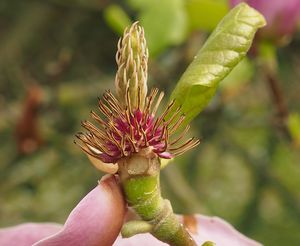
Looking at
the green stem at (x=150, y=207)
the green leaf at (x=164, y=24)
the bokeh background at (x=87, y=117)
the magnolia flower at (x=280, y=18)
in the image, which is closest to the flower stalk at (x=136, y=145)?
the green stem at (x=150, y=207)

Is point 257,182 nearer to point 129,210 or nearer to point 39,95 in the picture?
point 39,95

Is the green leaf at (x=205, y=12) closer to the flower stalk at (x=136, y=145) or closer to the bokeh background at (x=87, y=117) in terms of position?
the bokeh background at (x=87, y=117)

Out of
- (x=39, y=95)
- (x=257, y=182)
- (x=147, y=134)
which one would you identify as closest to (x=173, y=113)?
(x=147, y=134)

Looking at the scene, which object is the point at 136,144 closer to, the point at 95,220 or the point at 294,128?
the point at 95,220

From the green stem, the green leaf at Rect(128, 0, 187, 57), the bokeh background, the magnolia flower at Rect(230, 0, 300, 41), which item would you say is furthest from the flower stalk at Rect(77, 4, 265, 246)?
the bokeh background

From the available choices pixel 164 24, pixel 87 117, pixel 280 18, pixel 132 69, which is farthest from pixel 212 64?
pixel 87 117
